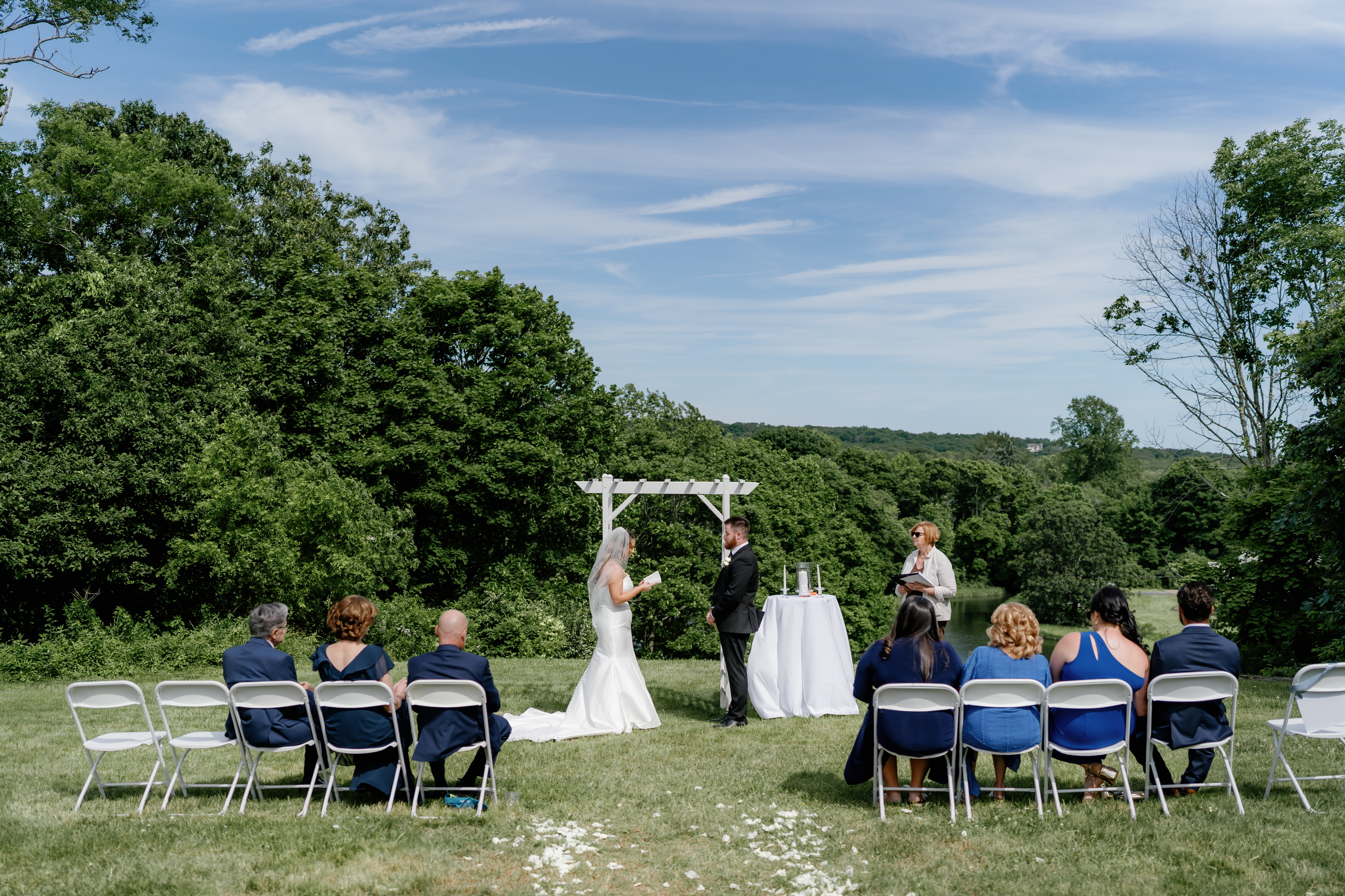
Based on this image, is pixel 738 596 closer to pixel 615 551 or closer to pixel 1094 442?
pixel 615 551

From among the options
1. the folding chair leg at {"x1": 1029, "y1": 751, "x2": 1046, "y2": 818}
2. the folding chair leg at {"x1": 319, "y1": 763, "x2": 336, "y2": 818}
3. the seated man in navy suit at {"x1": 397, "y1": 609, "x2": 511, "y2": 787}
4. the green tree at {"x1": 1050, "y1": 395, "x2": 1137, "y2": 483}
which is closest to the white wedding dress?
the seated man in navy suit at {"x1": 397, "y1": 609, "x2": 511, "y2": 787}

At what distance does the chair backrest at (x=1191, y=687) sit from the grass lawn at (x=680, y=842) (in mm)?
616

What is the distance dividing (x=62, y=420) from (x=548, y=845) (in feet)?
59.4

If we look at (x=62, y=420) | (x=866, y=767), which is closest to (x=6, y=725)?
(x=866, y=767)

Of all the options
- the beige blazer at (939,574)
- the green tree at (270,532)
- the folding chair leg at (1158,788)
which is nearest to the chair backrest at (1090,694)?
the folding chair leg at (1158,788)

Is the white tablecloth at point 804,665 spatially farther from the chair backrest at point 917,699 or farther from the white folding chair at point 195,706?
the white folding chair at point 195,706

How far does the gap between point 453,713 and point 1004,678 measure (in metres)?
3.32

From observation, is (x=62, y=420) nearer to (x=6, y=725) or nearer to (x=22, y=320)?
(x=22, y=320)

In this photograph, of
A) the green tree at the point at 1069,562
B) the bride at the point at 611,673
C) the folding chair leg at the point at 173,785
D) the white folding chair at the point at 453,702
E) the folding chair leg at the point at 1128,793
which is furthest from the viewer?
the green tree at the point at 1069,562

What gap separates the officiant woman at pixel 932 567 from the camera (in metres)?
8.03

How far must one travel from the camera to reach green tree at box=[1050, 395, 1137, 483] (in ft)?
252

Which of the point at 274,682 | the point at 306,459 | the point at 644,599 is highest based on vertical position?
the point at 306,459

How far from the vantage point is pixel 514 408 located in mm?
26828

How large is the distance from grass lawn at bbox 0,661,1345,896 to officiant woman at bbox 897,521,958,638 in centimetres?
166
